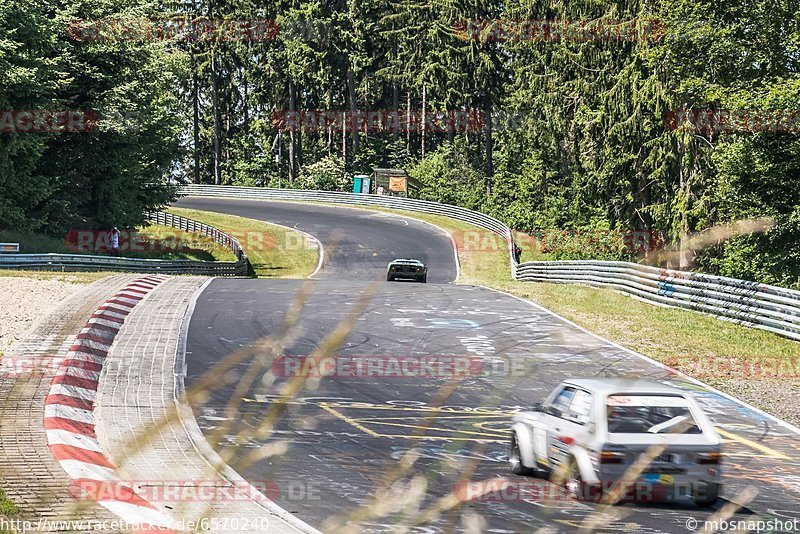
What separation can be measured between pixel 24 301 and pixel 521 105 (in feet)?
145

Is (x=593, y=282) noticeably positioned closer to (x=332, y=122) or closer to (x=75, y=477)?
(x=75, y=477)

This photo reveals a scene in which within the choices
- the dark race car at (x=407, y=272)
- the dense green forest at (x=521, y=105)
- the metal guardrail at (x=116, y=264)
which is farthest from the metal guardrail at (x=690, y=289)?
the metal guardrail at (x=116, y=264)

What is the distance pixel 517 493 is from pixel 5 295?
18.5 metres

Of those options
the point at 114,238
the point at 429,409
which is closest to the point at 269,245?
the point at 114,238

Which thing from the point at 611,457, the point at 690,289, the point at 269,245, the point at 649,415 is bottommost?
the point at 269,245

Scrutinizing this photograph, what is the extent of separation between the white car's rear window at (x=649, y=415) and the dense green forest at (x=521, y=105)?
66.7 feet

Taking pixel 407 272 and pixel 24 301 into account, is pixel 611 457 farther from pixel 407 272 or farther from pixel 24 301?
pixel 407 272

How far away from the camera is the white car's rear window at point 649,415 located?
1089 cm

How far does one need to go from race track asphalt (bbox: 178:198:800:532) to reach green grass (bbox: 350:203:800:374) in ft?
2.98

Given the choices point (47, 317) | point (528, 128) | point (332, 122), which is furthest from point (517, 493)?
point (332, 122)

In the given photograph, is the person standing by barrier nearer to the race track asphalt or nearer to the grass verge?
the race track asphalt

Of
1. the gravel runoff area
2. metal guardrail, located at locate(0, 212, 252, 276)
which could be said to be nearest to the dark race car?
metal guardrail, located at locate(0, 212, 252, 276)

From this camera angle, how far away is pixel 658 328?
84.9 ft

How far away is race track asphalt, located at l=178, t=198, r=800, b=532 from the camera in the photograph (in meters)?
10.6
